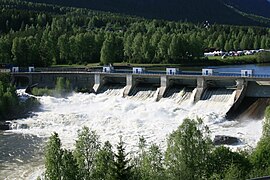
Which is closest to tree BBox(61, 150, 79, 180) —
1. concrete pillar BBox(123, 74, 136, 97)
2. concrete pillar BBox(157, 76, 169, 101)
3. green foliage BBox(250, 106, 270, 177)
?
green foliage BBox(250, 106, 270, 177)

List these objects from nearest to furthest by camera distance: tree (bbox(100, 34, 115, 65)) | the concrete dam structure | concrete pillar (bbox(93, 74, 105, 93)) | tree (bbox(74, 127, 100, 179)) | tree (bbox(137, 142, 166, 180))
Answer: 1. tree (bbox(137, 142, 166, 180))
2. tree (bbox(74, 127, 100, 179))
3. the concrete dam structure
4. concrete pillar (bbox(93, 74, 105, 93))
5. tree (bbox(100, 34, 115, 65))

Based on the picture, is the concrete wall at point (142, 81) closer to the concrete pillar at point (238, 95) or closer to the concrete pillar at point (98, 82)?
the concrete pillar at point (98, 82)

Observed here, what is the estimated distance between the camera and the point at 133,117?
63.5m

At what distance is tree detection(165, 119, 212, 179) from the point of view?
3117 centimetres

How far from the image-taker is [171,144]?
108ft

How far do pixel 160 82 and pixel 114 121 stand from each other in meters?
14.0

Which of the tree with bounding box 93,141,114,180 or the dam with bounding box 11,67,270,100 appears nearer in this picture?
the tree with bounding box 93,141,114,180

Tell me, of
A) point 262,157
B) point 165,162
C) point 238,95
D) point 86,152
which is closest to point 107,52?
point 238,95

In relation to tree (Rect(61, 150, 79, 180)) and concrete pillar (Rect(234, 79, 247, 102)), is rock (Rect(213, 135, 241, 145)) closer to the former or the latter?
concrete pillar (Rect(234, 79, 247, 102))

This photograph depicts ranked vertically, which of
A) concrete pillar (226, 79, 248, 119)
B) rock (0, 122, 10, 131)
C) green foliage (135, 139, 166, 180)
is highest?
concrete pillar (226, 79, 248, 119)

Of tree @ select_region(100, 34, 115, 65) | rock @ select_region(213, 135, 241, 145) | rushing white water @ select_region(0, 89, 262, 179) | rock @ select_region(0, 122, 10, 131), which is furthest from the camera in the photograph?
tree @ select_region(100, 34, 115, 65)

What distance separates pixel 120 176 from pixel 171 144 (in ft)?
21.3

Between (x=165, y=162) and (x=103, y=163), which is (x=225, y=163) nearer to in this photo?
(x=165, y=162)

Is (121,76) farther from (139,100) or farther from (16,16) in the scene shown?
(16,16)
